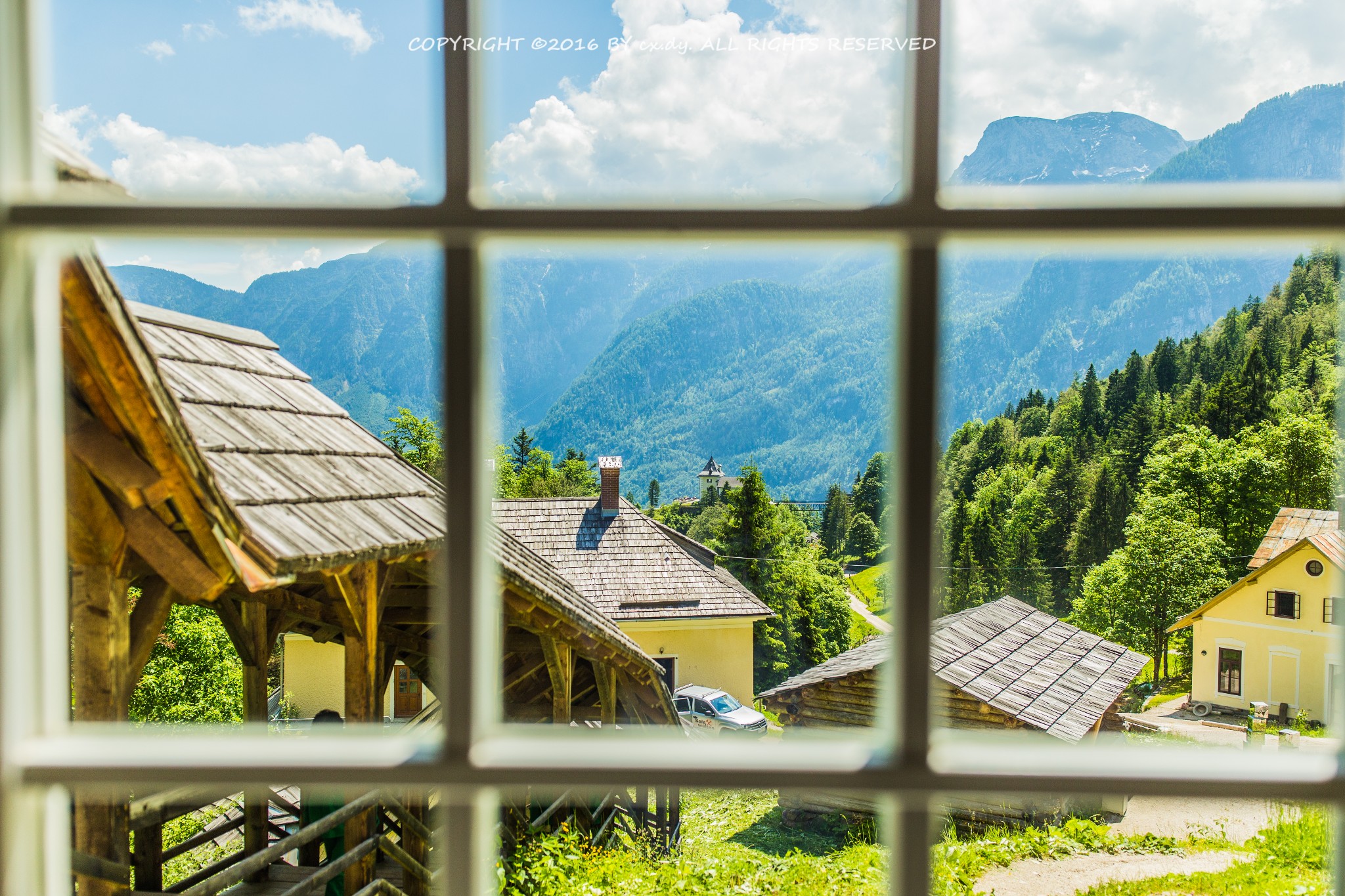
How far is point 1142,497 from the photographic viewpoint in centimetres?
112

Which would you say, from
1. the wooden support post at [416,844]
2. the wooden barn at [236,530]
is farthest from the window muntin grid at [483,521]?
the wooden support post at [416,844]

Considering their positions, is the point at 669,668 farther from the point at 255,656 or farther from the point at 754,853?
the point at 255,656

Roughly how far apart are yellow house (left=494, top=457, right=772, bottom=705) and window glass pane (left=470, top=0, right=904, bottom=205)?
0.45 metres

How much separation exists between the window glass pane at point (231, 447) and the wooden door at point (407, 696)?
4.27ft

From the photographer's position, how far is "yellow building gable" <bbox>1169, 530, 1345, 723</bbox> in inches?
34.6

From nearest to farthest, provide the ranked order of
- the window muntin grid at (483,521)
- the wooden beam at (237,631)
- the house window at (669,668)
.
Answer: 1. the window muntin grid at (483,521)
2. the house window at (669,668)
3. the wooden beam at (237,631)

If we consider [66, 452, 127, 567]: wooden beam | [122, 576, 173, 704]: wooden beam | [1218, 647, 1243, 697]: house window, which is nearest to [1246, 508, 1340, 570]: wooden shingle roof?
[1218, 647, 1243, 697]: house window

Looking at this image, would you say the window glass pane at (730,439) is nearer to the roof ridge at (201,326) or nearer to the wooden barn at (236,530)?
the wooden barn at (236,530)

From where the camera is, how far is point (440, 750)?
1.88 ft

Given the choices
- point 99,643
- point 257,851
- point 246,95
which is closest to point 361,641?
→ point 99,643

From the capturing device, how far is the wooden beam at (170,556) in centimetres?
96

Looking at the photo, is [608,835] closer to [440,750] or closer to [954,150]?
[440,750]

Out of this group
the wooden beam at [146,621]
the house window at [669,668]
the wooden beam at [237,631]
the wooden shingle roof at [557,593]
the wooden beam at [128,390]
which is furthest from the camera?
the wooden beam at [237,631]

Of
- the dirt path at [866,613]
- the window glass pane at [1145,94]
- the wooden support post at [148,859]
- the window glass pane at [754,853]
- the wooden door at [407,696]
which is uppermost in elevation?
the window glass pane at [1145,94]
